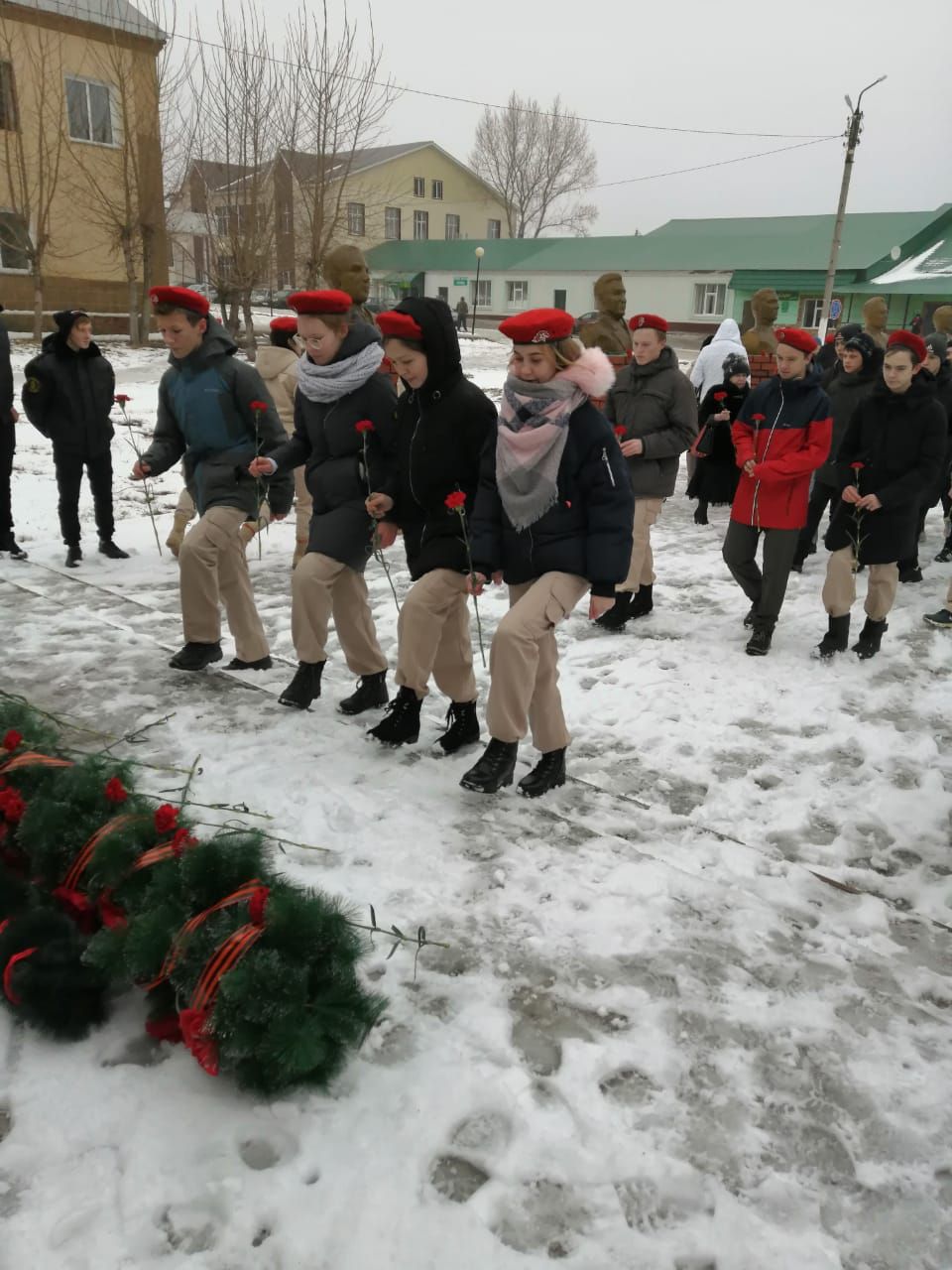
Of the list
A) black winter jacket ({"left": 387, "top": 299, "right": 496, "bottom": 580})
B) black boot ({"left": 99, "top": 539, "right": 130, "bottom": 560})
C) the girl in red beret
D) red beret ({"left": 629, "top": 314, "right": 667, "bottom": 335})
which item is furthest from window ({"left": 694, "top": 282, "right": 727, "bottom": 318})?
the girl in red beret

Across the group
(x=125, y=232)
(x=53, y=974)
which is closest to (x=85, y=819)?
(x=53, y=974)

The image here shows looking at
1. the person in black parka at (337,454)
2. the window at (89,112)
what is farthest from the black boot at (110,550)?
the window at (89,112)

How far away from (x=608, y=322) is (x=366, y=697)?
4294 mm

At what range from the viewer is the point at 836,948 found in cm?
293

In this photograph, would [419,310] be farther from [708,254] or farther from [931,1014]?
[708,254]

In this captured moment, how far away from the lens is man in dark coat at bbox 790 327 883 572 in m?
6.69

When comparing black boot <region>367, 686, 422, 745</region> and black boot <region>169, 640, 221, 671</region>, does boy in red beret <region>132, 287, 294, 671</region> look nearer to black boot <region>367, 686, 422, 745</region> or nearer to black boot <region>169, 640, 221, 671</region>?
black boot <region>169, 640, 221, 671</region>

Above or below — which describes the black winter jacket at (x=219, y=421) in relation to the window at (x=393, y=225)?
below

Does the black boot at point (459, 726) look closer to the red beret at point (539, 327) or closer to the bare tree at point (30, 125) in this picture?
the red beret at point (539, 327)

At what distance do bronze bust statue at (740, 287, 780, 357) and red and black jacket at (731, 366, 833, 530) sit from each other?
3891mm

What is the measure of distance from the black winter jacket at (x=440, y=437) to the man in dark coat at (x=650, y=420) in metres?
1.92

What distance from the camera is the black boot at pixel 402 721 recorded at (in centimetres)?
407

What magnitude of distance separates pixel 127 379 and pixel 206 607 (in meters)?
13.4

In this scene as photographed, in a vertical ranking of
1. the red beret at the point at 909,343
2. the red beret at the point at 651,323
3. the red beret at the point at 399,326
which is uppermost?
the red beret at the point at 651,323
